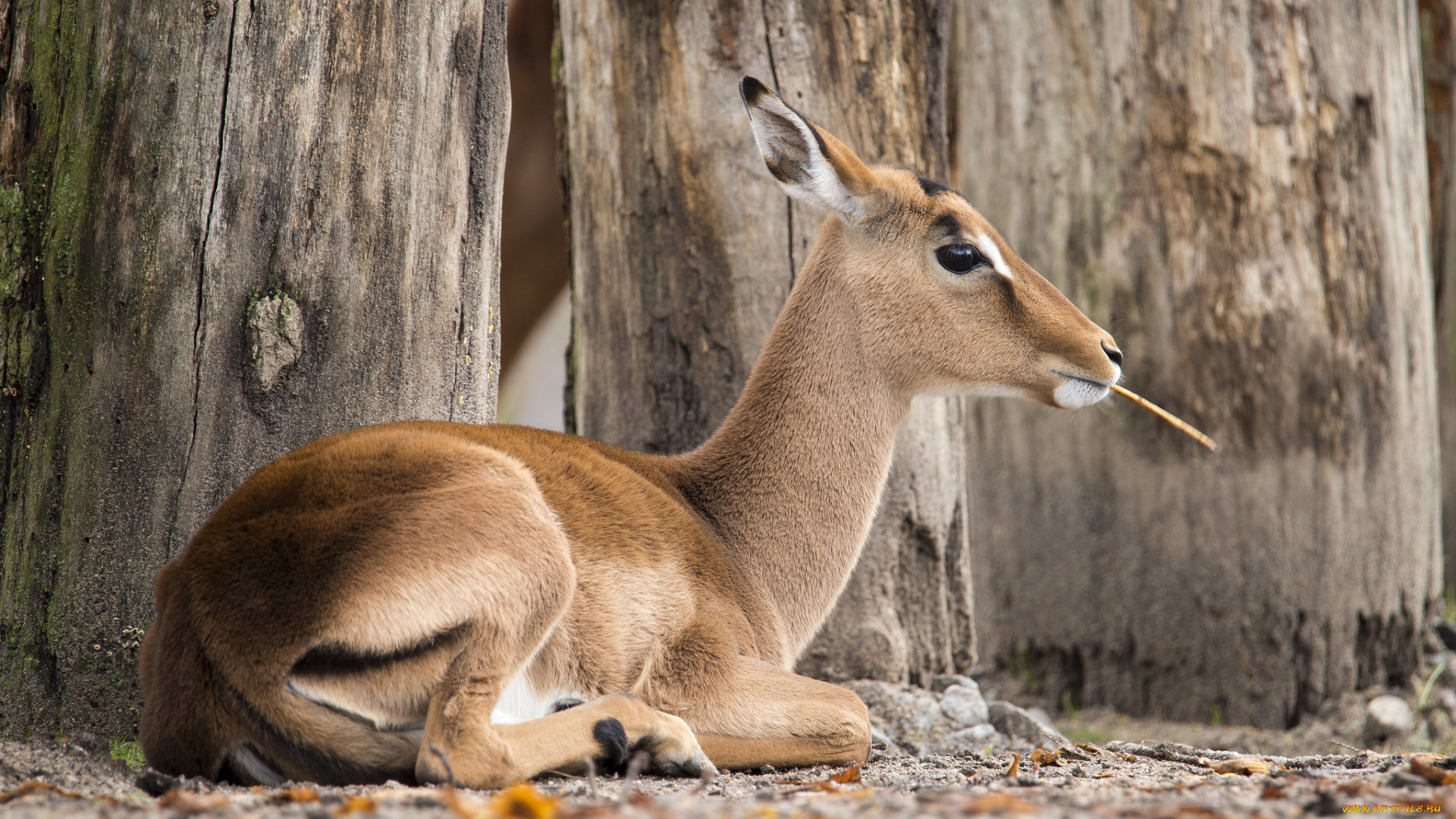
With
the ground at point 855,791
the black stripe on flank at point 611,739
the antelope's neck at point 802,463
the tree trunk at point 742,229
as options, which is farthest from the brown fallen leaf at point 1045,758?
the black stripe on flank at point 611,739

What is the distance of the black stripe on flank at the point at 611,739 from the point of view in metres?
2.98

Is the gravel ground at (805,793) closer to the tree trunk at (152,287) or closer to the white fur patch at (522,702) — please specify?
the white fur patch at (522,702)

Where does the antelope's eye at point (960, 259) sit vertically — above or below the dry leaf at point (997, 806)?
above

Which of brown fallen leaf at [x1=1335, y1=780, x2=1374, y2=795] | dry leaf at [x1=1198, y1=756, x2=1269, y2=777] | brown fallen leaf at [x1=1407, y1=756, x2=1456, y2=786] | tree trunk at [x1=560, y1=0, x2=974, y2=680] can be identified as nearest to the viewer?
brown fallen leaf at [x1=1335, y1=780, x2=1374, y2=795]

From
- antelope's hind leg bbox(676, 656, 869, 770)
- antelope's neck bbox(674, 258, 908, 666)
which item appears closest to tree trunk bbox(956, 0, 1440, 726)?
antelope's neck bbox(674, 258, 908, 666)

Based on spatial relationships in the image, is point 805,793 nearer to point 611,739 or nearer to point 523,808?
point 611,739

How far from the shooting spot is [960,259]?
4.24 meters

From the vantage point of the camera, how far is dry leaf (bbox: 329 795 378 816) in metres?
2.18

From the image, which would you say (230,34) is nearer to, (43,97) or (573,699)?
(43,97)

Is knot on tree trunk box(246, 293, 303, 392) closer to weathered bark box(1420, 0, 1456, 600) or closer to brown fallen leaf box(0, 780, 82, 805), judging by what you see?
brown fallen leaf box(0, 780, 82, 805)

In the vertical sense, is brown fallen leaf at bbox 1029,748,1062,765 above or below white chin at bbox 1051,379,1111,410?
below

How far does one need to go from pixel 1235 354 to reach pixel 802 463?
A: 3.04m

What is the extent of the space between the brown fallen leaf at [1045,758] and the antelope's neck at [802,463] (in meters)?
0.81

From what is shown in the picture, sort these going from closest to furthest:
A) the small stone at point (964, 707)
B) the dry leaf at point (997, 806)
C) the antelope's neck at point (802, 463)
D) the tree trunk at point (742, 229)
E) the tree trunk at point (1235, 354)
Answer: the dry leaf at point (997, 806)
the antelope's neck at point (802, 463)
the small stone at point (964, 707)
the tree trunk at point (742, 229)
the tree trunk at point (1235, 354)
